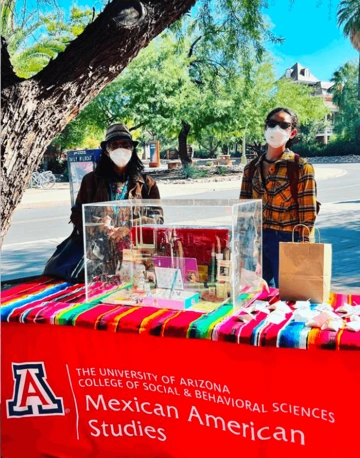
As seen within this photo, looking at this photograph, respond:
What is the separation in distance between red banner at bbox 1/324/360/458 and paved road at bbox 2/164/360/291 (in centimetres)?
436

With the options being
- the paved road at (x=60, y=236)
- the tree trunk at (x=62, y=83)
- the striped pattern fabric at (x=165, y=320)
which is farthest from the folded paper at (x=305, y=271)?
the paved road at (x=60, y=236)

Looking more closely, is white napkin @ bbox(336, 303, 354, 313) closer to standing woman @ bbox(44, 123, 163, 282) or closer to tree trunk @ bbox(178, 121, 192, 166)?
standing woman @ bbox(44, 123, 163, 282)

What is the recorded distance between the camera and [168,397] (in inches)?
96.5

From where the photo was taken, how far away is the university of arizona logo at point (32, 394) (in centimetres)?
267

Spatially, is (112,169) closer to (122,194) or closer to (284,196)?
(122,194)

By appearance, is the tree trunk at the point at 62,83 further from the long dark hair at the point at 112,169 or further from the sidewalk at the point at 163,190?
the sidewalk at the point at 163,190

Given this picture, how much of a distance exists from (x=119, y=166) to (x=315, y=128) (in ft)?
205

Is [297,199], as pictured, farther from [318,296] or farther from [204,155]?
[204,155]

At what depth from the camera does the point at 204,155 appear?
67.7 metres

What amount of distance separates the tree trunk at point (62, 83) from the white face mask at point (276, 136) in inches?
37.2

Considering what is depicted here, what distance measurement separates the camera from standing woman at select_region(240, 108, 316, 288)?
3.10 m

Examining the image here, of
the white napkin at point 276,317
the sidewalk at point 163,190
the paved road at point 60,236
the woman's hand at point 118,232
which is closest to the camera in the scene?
the white napkin at point 276,317

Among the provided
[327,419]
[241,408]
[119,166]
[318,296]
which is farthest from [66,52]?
[327,419]

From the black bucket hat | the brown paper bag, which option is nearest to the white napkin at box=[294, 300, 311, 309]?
the brown paper bag
